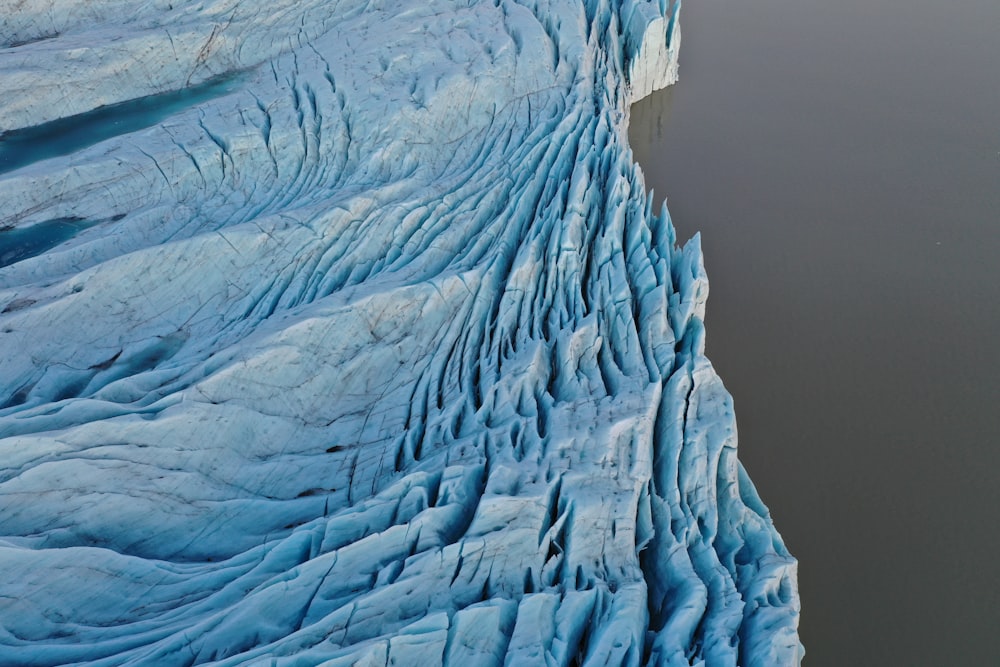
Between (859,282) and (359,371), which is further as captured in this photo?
(859,282)

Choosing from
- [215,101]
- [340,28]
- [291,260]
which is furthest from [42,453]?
[340,28]

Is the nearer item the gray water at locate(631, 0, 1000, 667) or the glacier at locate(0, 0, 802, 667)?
the glacier at locate(0, 0, 802, 667)

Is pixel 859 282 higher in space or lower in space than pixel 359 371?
higher

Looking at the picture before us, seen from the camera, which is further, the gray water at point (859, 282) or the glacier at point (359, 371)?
the gray water at point (859, 282)

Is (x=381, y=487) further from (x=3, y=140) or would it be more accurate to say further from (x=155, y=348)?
(x=3, y=140)
